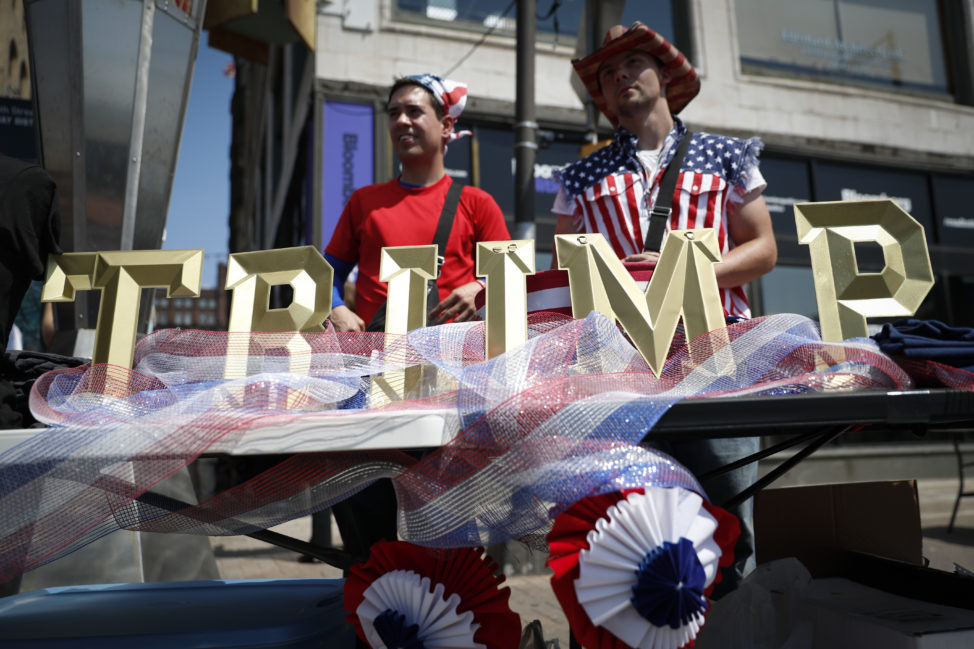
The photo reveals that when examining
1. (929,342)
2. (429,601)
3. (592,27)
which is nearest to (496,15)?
(592,27)

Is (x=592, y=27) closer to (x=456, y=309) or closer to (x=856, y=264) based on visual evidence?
(x=456, y=309)

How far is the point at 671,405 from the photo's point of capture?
1033 mm

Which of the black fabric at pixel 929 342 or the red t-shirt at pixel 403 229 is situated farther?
the red t-shirt at pixel 403 229

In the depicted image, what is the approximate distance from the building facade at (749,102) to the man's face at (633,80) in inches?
173

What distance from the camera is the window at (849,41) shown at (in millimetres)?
9648

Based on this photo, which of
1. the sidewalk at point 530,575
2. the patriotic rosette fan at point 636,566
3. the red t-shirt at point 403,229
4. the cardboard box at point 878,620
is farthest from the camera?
the sidewalk at point 530,575

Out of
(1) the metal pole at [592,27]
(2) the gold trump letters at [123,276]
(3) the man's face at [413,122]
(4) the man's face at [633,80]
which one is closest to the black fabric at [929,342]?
(4) the man's face at [633,80]

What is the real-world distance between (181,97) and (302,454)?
2846 mm

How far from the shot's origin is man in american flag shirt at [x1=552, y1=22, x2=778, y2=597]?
6.06 feet

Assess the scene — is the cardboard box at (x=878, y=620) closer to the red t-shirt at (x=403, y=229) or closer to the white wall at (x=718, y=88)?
the red t-shirt at (x=403, y=229)

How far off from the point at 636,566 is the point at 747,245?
1255 mm

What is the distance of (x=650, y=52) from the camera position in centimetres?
222

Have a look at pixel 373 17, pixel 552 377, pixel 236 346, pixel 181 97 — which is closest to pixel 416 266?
pixel 236 346

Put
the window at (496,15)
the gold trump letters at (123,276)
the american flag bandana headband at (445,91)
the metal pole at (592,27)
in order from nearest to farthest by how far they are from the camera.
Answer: the gold trump letters at (123,276) < the american flag bandana headband at (445,91) < the metal pole at (592,27) < the window at (496,15)
